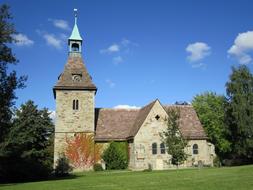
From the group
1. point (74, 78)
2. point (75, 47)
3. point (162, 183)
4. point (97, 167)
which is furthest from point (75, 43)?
point (162, 183)

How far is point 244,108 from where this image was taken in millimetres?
47625

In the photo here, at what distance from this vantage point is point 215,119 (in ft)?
180

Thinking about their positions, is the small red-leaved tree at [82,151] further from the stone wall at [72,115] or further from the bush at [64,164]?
the stone wall at [72,115]

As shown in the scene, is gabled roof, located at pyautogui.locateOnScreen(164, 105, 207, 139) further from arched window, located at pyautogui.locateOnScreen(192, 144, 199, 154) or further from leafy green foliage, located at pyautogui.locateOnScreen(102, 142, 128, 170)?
leafy green foliage, located at pyautogui.locateOnScreen(102, 142, 128, 170)

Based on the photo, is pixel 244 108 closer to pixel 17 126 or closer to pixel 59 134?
pixel 59 134

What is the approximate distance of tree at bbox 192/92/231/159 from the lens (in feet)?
174

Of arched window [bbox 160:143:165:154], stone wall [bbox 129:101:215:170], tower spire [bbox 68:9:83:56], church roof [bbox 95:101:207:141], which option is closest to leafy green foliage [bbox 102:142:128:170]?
stone wall [bbox 129:101:215:170]

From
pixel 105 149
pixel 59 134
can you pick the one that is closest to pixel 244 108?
pixel 105 149

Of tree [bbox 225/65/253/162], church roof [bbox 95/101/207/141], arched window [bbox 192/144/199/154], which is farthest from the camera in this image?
tree [bbox 225/65/253/162]

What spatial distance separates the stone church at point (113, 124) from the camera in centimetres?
4191

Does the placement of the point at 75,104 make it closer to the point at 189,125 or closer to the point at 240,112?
the point at 189,125

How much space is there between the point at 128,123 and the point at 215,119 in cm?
1625

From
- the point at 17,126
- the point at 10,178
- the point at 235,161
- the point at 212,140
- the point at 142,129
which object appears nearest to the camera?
the point at 17,126

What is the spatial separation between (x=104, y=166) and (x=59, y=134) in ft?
23.3
